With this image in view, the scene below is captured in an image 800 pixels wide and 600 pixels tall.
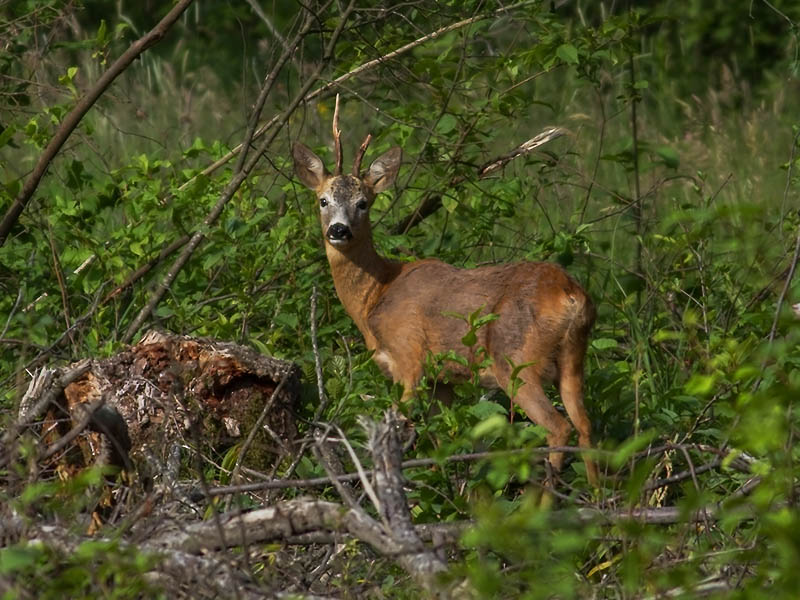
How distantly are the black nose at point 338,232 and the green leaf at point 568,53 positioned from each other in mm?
1110

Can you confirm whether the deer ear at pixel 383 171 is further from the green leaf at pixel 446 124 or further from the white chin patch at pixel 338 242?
the white chin patch at pixel 338 242

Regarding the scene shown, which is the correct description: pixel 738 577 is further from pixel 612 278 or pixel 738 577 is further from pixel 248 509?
pixel 612 278

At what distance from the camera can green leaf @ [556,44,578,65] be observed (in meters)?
5.74

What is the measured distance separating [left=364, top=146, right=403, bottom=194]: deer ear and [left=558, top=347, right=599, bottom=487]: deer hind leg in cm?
145

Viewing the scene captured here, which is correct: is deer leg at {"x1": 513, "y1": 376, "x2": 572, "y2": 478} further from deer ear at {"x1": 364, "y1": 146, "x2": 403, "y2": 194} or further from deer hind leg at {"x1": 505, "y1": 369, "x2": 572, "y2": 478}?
deer ear at {"x1": 364, "y1": 146, "x2": 403, "y2": 194}

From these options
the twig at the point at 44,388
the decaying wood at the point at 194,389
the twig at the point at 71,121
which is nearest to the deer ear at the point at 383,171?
the twig at the point at 71,121

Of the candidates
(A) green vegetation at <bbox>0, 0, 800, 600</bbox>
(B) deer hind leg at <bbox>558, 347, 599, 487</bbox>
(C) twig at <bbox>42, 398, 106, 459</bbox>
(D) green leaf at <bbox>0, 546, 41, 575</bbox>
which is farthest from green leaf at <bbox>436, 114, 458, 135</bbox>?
(D) green leaf at <bbox>0, 546, 41, 575</bbox>

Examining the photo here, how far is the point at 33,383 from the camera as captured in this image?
4.41m

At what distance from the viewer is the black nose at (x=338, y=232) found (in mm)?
6090

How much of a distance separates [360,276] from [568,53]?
1266 millimetres

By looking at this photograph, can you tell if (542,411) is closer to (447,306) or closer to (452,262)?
(447,306)

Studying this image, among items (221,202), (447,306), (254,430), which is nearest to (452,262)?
(447,306)

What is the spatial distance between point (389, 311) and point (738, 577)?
2.77 m

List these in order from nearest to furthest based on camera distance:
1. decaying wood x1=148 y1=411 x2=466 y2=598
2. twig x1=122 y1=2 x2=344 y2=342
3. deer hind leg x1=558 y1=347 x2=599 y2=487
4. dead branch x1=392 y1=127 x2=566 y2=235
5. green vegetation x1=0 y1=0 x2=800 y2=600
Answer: decaying wood x1=148 y1=411 x2=466 y2=598
green vegetation x1=0 y1=0 x2=800 y2=600
deer hind leg x1=558 y1=347 x2=599 y2=487
twig x1=122 y1=2 x2=344 y2=342
dead branch x1=392 y1=127 x2=566 y2=235
